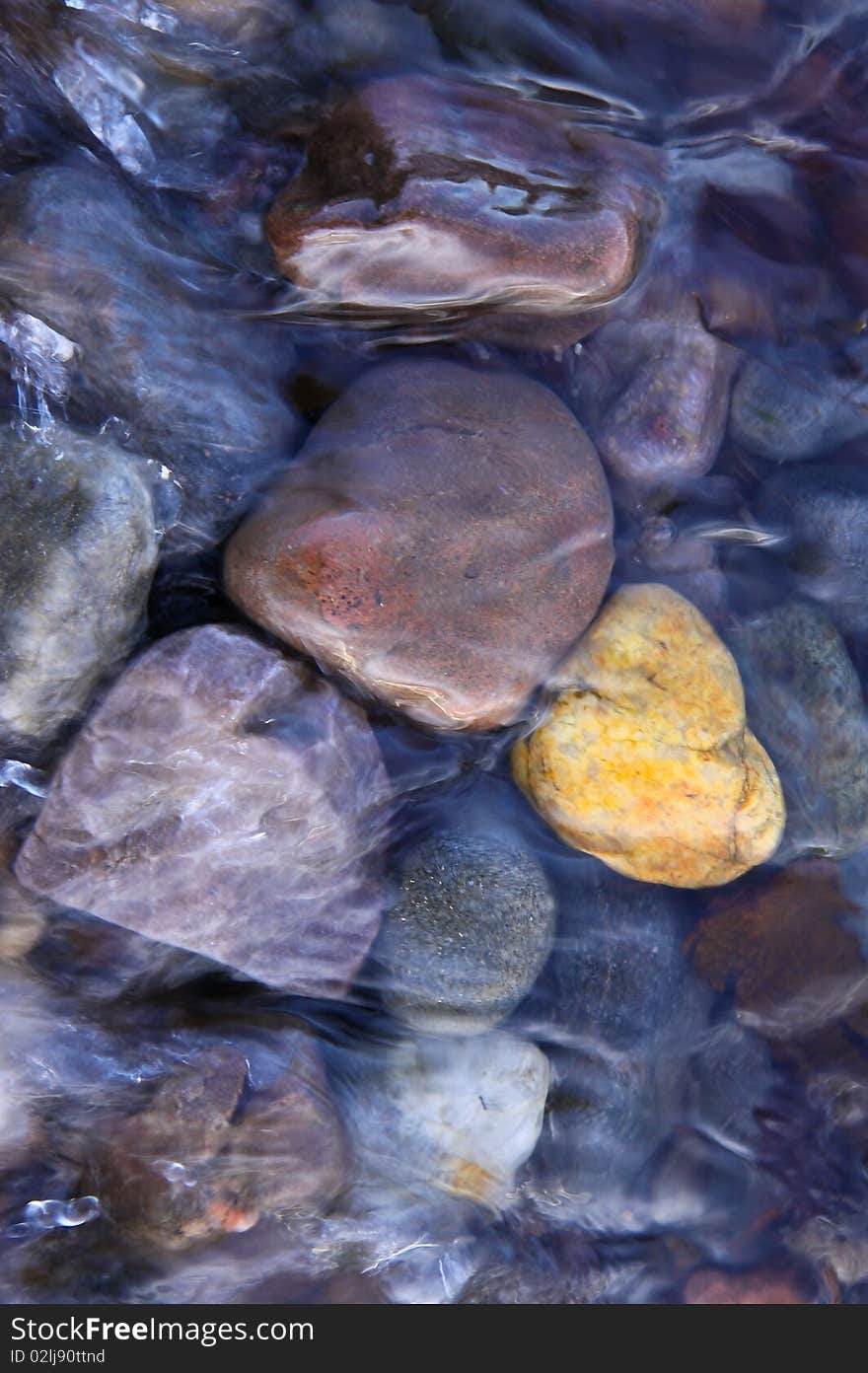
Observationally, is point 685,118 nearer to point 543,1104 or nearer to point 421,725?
point 421,725

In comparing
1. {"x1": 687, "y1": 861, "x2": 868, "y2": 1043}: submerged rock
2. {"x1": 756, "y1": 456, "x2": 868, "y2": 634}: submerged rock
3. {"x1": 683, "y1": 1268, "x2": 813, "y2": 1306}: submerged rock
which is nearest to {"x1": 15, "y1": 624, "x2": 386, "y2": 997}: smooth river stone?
{"x1": 687, "y1": 861, "x2": 868, "y2": 1043}: submerged rock

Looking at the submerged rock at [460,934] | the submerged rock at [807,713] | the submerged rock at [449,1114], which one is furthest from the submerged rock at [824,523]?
the submerged rock at [449,1114]

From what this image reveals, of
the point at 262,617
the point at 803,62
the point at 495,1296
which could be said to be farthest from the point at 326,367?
the point at 495,1296

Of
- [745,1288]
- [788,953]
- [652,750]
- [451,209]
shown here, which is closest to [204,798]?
[652,750]

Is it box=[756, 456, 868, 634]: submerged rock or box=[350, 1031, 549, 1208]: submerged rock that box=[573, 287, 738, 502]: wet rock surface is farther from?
box=[350, 1031, 549, 1208]: submerged rock
